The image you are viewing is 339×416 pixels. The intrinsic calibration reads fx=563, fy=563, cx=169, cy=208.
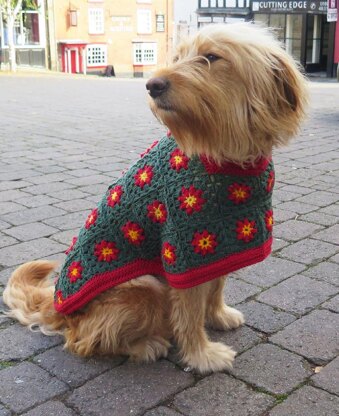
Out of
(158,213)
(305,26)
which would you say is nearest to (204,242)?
(158,213)

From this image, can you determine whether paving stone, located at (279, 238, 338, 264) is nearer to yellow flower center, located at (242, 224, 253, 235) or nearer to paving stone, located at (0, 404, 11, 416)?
yellow flower center, located at (242, 224, 253, 235)

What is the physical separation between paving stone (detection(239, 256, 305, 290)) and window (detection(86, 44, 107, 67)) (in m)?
33.9

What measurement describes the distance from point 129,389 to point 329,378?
2.75 ft

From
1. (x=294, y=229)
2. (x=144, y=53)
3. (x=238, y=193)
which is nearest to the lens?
(x=238, y=193)

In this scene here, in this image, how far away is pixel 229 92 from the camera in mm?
2053

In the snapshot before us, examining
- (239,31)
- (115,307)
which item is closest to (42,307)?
(115,307)

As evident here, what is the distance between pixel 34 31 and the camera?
1310 inches

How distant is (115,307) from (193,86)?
3.39 feet

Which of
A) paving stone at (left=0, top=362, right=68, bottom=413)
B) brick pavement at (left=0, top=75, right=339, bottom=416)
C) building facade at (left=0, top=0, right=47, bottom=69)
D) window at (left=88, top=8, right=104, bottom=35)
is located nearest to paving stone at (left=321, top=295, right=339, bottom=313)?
brick pavement at (left=0, top=75, right=339, bottom=416)

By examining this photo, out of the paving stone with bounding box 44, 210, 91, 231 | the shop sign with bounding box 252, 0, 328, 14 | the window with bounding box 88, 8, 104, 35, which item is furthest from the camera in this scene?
the window with bounding box 88, 8, 104, 35

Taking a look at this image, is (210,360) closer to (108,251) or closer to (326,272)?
(108,251)

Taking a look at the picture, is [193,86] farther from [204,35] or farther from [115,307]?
[115,307]

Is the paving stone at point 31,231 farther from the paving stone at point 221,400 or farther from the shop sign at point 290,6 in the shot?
the shop sign at point 290,6

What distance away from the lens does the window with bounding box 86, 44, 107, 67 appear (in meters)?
35.8
